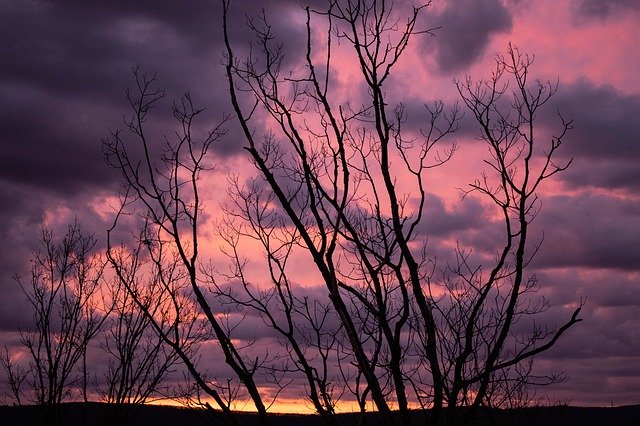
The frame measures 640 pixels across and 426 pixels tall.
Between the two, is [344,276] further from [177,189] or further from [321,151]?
[177,189]

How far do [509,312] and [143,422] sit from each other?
8567 centimetres

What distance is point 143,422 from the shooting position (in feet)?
273

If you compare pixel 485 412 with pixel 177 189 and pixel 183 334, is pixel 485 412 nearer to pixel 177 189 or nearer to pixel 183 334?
pixel 177 189

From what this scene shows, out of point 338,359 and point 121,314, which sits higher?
point 121,314

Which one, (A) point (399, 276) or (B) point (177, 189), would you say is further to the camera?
(B) point (177, 189)

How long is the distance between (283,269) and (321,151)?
126 cm

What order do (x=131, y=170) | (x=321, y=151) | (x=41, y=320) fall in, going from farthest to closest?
(x=41, y=320)
(x=321, y=151)
(x=131, y=170)

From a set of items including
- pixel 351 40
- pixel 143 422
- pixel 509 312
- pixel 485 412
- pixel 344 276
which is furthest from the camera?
pixel 143 422

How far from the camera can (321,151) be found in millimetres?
5625

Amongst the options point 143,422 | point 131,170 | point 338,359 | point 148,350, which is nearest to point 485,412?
point 338,359

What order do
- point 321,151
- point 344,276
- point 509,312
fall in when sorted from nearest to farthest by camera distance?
point 509,312
point 321,151
point 344,276

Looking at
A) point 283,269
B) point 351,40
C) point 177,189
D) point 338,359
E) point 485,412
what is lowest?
point 485,412

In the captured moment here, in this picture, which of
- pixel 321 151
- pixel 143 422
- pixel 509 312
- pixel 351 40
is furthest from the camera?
pixel 143 422

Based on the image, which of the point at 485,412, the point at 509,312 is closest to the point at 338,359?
the point at 485,412
